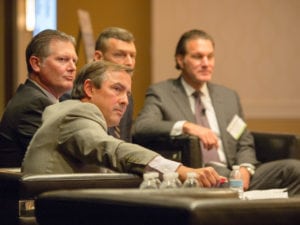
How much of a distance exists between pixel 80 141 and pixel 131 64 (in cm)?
204

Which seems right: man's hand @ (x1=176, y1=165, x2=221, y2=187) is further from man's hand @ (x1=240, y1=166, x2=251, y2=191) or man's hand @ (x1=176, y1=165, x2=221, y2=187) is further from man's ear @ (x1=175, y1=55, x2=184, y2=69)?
man's ear @ (x1=175, y1=55, x2=184, y2=69)

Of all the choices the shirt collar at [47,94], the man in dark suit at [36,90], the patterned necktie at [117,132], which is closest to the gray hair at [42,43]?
the man in dark suit at [36,90]

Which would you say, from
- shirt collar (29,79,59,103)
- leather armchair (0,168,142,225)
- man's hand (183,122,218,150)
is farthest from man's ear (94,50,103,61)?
leather armchair (0,168,142,225)

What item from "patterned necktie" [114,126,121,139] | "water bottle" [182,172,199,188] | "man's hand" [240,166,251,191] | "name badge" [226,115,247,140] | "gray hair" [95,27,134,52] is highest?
"gray hair" [95,27,134,52]

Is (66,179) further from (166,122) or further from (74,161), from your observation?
(166,122)

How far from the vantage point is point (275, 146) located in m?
5.70

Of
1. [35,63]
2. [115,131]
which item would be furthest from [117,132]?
[35,63]

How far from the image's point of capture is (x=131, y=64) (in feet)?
17.1

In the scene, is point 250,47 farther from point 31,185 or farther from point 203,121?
point 31,185

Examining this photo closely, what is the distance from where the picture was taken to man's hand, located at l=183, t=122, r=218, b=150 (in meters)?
5.17

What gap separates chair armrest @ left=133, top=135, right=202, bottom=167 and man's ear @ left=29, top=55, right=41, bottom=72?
113cm

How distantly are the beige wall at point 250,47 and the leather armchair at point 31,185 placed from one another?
358 cm

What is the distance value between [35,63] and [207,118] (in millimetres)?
1652

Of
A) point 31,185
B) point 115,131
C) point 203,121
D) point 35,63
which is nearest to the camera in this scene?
point 31,185
